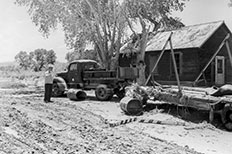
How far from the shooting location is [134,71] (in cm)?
1477

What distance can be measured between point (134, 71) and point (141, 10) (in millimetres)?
6081

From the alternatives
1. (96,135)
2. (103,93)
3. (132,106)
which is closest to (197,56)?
(103,93)

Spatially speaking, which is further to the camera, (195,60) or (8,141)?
(195,60)

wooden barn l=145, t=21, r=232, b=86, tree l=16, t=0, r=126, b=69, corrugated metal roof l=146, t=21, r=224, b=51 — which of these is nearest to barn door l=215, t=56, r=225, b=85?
wooden barn l=145, t=21, r=232, b=86

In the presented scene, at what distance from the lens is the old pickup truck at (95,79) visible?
14.8 metres

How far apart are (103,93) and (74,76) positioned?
8.93 ft

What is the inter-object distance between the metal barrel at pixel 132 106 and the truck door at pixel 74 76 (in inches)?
240

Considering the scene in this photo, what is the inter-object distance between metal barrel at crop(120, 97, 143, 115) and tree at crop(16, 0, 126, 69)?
9188mm

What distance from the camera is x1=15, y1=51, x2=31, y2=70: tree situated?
81875 mm

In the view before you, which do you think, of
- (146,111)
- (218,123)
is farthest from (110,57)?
(218,123)

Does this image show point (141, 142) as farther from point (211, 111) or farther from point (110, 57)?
point (110, 57)

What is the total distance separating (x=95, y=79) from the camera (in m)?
15.8

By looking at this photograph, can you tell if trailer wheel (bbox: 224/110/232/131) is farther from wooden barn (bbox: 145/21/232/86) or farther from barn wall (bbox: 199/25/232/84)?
barn wall (bbox: 199/25/232/84)

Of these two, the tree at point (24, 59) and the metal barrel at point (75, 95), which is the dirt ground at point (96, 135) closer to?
the metal barrel at point (75, 95)
